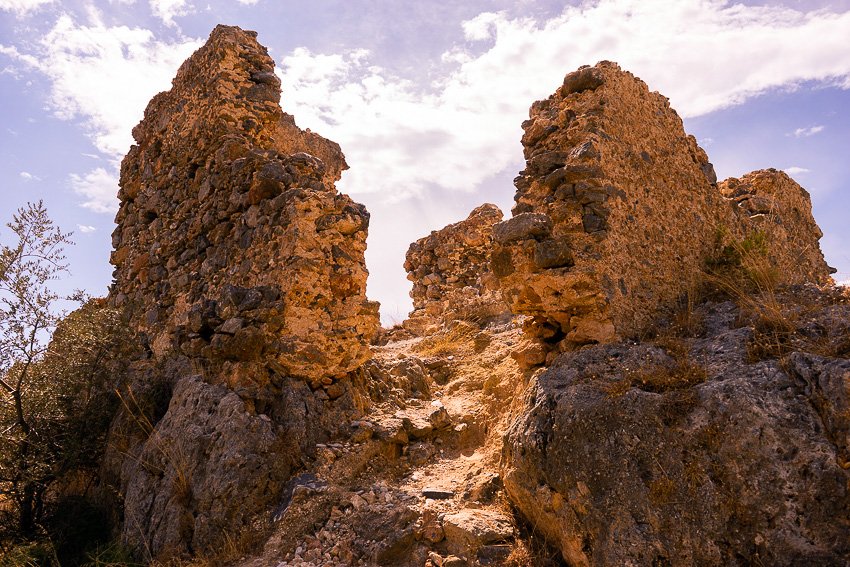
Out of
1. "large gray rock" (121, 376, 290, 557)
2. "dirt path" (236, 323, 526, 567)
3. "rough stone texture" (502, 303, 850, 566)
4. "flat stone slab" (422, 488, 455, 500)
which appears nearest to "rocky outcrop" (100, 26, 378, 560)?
"large gray rock" (121, 376, 290, 557)

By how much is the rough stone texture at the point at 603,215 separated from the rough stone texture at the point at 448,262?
538 centimetres

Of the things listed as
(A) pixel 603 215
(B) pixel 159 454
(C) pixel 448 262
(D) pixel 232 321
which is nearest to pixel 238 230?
(D) pixel 232 321

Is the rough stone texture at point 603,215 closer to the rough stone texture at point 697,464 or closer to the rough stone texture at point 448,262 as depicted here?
the rough stone texture at point 697,464

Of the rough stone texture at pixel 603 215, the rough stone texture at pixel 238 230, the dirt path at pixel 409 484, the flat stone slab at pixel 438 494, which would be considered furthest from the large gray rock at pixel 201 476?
the rough stone texture at pixel 603 215

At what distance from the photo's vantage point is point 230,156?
5742mm

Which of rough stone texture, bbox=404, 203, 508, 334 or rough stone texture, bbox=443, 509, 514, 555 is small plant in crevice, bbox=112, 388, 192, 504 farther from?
rough stone texture, bbox=404, 203, 508, 334

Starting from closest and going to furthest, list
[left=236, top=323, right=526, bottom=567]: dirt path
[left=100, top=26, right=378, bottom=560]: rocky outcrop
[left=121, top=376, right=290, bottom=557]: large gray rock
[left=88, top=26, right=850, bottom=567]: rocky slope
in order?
[left=88, top=26, right=850, bottom=567]: rocky slope
[left=236, top=323, right=526, bottom=567]: dirt path
[left=121, top=376, right=290, bottom=557]: large gray rock
[left=100, top=26, right=378, bottom=560]: rocky outcrop

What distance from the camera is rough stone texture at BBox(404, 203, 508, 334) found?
37.4 feet

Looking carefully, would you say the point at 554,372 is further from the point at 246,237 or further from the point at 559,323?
the point at 246,237

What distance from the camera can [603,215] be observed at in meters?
4.40

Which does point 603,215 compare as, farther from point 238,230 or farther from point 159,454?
point 159,454

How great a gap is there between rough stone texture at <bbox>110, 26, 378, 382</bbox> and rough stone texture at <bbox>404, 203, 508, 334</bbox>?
4.60 metres

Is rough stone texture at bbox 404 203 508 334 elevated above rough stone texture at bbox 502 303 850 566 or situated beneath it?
elevated above

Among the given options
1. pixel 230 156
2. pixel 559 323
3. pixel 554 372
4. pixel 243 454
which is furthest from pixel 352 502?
pixel 230 156
